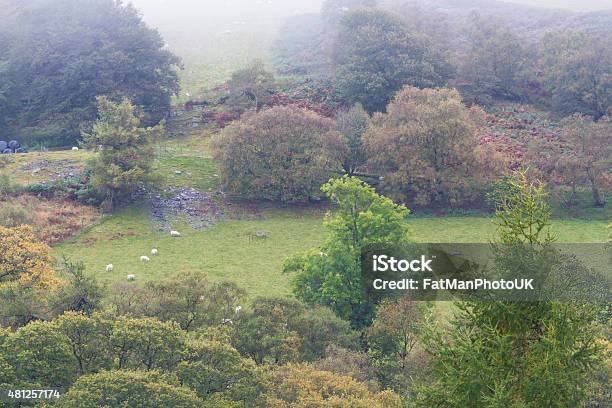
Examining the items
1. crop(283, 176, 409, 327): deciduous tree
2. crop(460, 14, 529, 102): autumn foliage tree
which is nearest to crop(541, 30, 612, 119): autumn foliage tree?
crop(460, 14, 529, 102): autumn foliage tree

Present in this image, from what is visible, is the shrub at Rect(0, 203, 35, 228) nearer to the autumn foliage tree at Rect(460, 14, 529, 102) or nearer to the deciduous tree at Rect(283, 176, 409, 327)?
the deciduous tree at Rect(283, 176, 409, 327)

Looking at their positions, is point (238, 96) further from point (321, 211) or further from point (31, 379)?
point (31, 379)

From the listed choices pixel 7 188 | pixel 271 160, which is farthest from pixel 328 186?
pixel 7 188

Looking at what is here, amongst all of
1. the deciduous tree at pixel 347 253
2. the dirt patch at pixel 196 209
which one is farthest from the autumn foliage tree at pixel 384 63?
the deciduous tree at pixel 347 253

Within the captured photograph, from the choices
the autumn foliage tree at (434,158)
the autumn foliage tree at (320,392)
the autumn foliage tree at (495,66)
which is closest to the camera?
the autumn foliage tree at (320,392)

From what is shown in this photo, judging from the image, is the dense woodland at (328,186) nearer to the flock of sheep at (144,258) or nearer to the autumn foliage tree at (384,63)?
the autumn foliage tree at (384,63)

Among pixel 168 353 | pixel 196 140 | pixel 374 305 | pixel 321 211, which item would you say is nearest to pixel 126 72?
pixel 196 140
